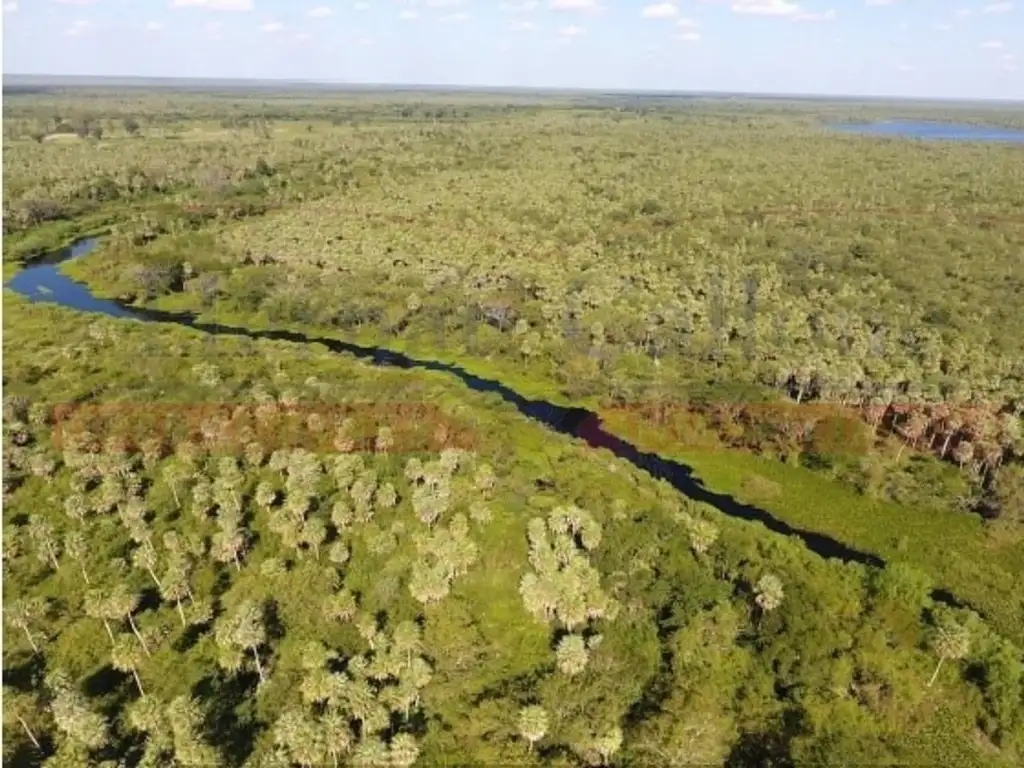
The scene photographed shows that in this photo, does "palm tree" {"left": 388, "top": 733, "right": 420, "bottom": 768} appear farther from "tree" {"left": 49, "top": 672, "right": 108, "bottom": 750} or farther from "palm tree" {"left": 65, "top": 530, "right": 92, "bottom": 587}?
"palm tree" {"left": 65, "top": 530, "right": 92, "bottom": 587}

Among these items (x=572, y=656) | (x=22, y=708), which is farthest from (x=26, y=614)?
(x=572, y=656)

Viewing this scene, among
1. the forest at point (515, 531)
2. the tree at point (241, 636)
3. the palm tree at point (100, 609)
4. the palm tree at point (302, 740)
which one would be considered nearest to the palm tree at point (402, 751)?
the forest at point (515, 531)

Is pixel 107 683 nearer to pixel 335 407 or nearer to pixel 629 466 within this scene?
pixel 335 407

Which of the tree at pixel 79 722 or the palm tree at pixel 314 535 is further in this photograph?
the palm tree at pixel 314 535

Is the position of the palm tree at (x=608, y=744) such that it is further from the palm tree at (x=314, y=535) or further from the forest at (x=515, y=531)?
the palm tree at (x=314, y=535)

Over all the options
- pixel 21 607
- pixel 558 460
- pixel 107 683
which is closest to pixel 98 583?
pixel 21 607

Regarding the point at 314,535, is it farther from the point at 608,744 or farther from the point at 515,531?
the point at 608,744
